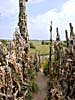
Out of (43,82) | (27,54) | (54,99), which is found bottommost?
(43,82)

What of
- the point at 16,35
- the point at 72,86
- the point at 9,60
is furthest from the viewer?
the point at 16,35

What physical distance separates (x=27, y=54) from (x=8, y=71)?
1477 cm

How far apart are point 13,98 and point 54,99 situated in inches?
345

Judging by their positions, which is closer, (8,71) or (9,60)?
(8,71)

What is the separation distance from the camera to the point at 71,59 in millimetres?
7938

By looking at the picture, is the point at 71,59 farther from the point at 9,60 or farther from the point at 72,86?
the point at 9,60

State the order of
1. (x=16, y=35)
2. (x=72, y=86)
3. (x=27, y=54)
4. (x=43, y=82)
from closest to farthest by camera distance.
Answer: (x=72, y=86), (x=16, y=35), (x=27, y=54), (x=43, y=82)

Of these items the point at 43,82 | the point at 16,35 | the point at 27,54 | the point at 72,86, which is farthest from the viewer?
the point at 43,82

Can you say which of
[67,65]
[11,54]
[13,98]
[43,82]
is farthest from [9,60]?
[43,82]

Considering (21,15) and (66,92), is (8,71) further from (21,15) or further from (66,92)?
(21,15)

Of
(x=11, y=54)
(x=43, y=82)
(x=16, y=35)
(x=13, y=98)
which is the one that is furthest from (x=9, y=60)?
(x=43, y=82)

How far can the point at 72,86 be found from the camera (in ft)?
25.7

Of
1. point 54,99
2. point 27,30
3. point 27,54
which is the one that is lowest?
point 54,99

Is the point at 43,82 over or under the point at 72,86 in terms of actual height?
under
